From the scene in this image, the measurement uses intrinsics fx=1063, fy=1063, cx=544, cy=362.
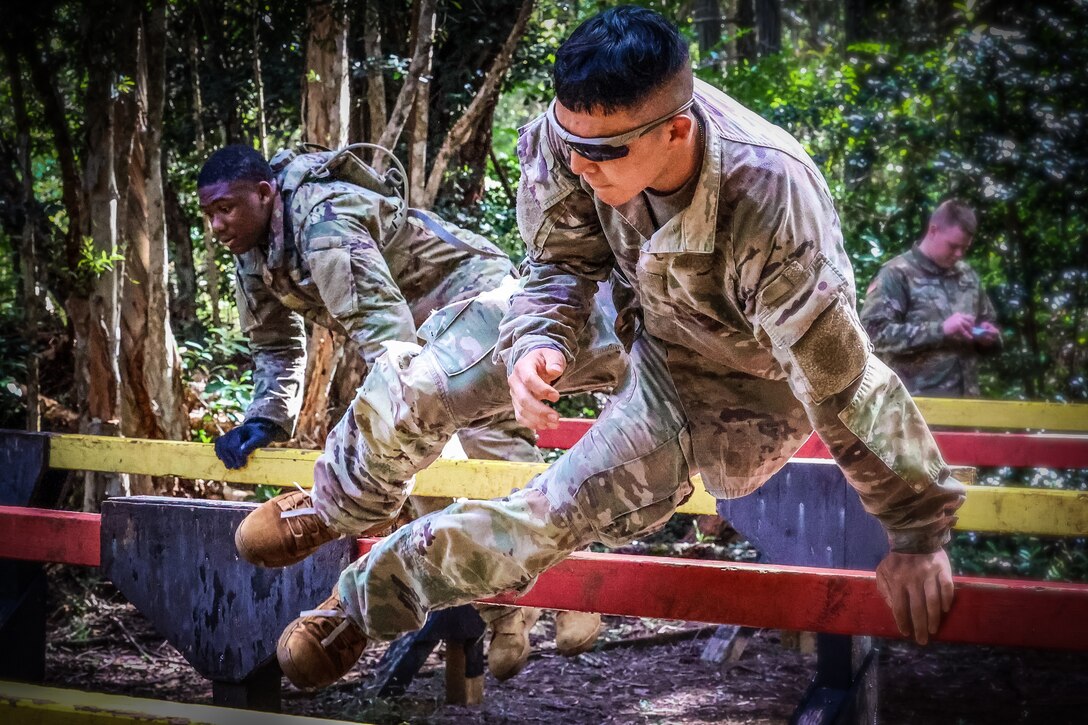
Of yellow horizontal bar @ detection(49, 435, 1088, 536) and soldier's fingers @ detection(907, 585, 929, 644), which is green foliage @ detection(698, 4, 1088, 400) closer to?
yellow horizontal bar @ detection(49, 435, 1088, 536)

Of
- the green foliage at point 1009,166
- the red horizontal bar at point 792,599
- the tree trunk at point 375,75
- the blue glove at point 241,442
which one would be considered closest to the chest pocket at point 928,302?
the green foliage at point 1009,166

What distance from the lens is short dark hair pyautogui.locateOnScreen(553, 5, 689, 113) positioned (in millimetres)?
1849

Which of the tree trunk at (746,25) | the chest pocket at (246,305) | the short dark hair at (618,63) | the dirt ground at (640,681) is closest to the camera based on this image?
the short dark hair at (618,63)

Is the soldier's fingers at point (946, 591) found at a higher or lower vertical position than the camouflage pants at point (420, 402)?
lower

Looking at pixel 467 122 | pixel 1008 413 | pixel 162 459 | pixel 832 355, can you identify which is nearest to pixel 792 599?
pixel 832 355

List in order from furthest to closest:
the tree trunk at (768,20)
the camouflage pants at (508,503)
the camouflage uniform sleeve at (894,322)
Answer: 1. the tree trunk at (768,20)
2. the camouflage uniform sleeve at (894,322)
3. the camouflage pants at (508,503)

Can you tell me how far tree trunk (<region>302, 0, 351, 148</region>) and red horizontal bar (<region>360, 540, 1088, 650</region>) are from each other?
12.2 feet

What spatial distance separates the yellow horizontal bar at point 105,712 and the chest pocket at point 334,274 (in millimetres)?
1885

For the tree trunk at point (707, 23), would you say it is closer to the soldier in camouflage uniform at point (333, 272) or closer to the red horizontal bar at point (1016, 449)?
the soldier in camouflage uniform at point (333, 272)

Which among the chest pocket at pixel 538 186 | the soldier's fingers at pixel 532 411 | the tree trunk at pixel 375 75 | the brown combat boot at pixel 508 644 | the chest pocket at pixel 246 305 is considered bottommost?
the brown combat boot at pixel 508 644

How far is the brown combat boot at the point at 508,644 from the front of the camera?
3.28m

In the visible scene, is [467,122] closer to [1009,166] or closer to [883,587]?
[1009,166]

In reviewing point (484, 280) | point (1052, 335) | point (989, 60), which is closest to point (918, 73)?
point (989, 60)

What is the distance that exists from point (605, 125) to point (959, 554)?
14.2ft
